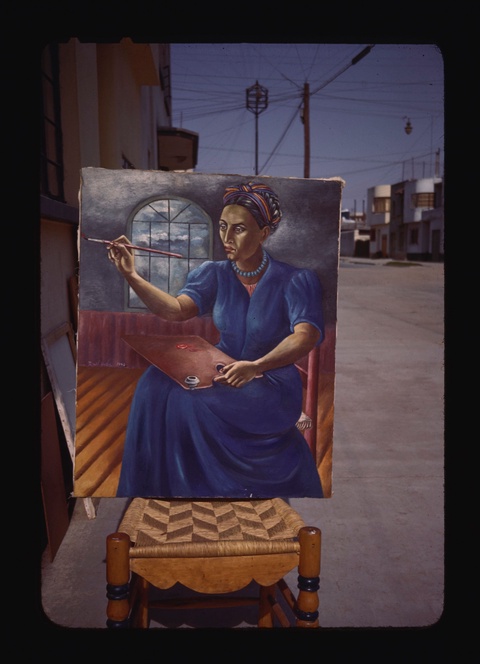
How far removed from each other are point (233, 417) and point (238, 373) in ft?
0.65

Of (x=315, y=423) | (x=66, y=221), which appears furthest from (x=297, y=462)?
(x=66, y=221)

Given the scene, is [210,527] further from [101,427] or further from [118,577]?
[101,427]

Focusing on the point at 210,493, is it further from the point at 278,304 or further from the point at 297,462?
the point at 278,304

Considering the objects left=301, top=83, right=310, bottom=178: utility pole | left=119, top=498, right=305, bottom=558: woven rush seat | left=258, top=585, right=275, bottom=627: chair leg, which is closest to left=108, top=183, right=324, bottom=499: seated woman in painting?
left=119, top=498, right=305, bottom=558: woven rush seat

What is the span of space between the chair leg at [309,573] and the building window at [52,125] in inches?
101

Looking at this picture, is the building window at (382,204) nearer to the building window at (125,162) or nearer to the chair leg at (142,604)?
the building window at (125,162)

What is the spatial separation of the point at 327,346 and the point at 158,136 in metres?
10.6

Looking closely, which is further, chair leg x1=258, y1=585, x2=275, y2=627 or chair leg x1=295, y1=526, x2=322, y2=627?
chair leg x1=258, y1=585, x2=275, y2=627

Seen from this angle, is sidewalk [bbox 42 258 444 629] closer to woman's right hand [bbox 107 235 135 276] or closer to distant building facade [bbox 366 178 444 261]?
woman's right hand [bbox 107 235 135 276]

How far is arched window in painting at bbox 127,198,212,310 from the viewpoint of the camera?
95.0 inches

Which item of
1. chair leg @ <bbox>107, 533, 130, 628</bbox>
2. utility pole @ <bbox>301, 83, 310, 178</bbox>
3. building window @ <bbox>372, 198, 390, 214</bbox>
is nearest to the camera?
chair leg @ <bbox>107, 533, 130, 628</bbox>

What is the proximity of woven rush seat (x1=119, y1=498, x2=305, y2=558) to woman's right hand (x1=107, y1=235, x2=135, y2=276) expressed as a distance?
1.02m

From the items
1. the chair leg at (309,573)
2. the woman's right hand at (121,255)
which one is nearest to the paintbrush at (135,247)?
the woman's right hand at (121,255)

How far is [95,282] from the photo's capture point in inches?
95.2
